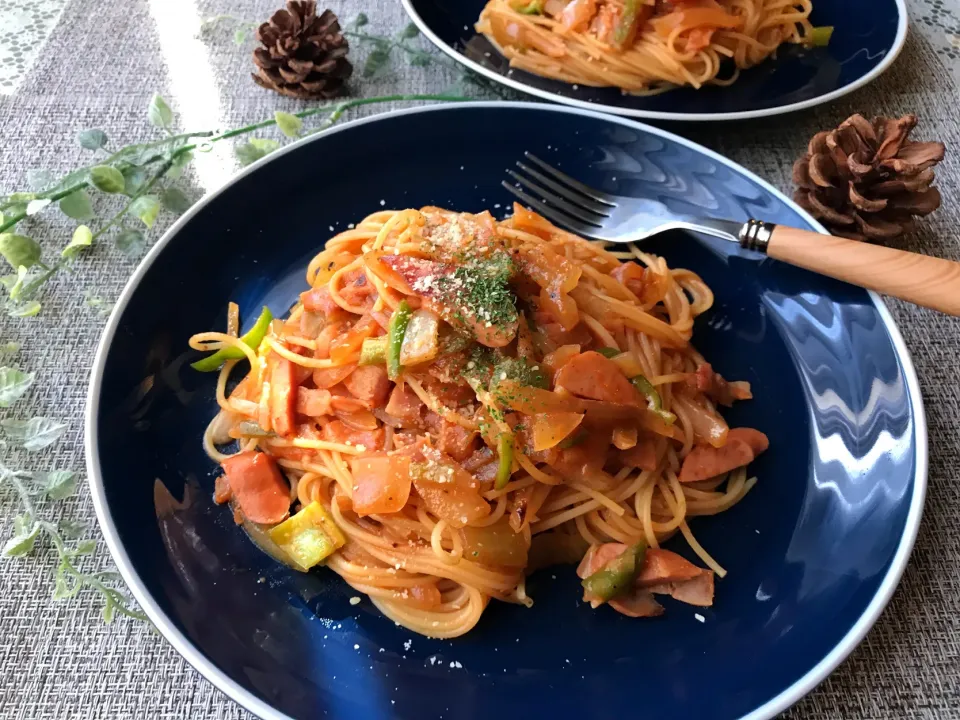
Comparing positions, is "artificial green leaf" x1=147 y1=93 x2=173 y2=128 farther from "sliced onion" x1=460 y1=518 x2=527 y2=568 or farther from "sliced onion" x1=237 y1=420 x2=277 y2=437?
"sliced onion" x1=460 y1=518 x2=527 y2=568

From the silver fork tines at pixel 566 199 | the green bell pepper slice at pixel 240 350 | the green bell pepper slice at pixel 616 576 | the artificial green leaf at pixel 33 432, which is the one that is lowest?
the artificial green leaf at pixel 33 432

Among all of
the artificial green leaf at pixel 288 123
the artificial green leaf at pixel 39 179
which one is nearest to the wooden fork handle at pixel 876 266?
the artificial green leaf at pixel 288 123

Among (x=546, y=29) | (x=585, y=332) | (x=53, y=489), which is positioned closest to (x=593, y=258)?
(x=585, y=332)

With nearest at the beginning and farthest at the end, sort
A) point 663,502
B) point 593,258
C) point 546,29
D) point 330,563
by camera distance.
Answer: point 330,563 → point 663,502 → point 593,258 → point 546,29

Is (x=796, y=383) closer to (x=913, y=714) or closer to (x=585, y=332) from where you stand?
(x=585, y=332)

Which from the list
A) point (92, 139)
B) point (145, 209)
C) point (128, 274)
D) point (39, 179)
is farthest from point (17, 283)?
point (92, 139)

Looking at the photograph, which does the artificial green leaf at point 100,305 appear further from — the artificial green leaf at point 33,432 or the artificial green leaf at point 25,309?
the artificial green leaf at point 33,432
